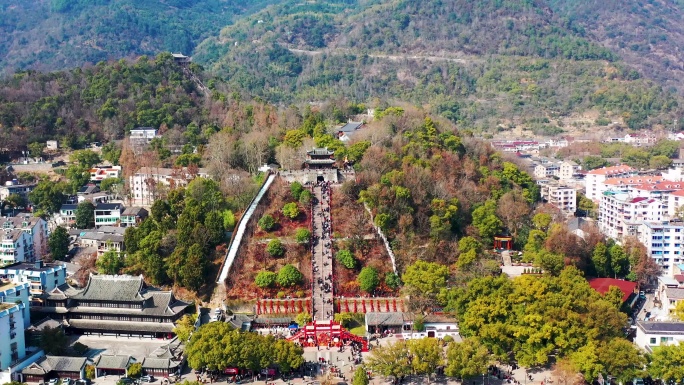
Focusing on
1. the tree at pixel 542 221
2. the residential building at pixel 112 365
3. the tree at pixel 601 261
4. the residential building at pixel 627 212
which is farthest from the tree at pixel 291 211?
the residential building at pixel 627 212

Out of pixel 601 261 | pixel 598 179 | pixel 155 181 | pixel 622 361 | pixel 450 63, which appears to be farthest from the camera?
pixel 450 63

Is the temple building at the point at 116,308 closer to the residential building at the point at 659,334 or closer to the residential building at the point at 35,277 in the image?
the residential building at the point at 35,277

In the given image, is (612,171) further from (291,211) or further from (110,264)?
(110,264)

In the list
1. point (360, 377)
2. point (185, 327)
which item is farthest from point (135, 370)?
point (360, 377)

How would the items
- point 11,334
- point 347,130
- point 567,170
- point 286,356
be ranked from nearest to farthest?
1. point 286,356
2. point 11,334
3. point 347,130
4. point 567,170

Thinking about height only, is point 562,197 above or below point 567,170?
below

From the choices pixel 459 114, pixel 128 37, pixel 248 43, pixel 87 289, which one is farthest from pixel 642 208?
pixel 128 37
